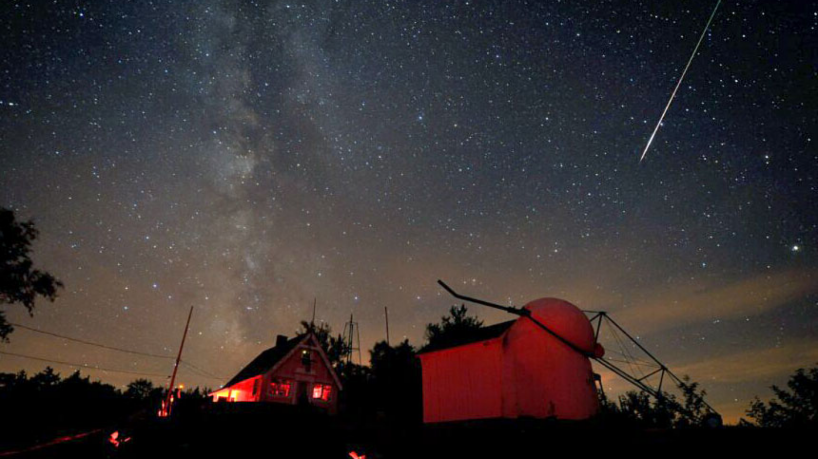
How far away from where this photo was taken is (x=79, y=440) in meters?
17.5

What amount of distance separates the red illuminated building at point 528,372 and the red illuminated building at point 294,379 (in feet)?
54.0

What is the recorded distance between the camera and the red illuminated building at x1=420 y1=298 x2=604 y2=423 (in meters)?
15.7

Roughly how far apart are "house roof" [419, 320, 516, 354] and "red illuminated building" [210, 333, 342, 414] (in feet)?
48.1

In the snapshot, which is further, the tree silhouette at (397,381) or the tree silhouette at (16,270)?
the tree silhouette at (397,381)

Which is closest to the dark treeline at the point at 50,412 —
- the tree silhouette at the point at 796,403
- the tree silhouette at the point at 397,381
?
the tree silhouette at the point at 397,381

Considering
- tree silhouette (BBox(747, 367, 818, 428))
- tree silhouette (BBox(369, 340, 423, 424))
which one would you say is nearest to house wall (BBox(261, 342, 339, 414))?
tree silhouette (BBox(369, 340, 423, 424))

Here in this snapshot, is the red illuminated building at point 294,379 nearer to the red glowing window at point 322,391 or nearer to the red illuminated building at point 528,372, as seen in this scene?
the red glowing window at point 322,391

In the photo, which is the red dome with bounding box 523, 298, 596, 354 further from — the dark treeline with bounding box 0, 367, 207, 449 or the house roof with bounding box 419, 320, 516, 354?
the dark treeline with bounding box 0, 367, 207, 449

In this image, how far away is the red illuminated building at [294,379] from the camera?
97.8 feet

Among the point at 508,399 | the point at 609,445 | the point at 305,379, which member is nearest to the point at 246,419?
the point at 609,445

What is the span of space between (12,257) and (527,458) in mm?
31479

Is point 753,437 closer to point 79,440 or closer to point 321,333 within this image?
point 79,440

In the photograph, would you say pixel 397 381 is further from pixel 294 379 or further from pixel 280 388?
pixel 280 388

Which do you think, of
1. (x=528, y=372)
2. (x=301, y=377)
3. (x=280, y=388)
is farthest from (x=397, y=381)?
(x=528, y=372)
